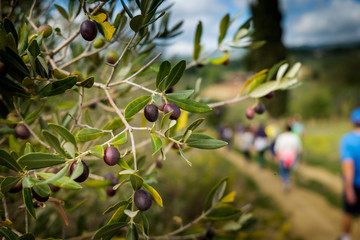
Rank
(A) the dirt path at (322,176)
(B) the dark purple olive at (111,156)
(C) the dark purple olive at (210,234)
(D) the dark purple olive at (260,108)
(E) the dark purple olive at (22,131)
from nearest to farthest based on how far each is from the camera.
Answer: (B) the dark purple olive at (111,156), (E) the dark purple olive at (22,131), (D) the dark purple olive at (260,108), (C) the dark purple olive at (210,234), (A) the dirt path at (322,176)

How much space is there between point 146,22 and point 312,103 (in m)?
27.9

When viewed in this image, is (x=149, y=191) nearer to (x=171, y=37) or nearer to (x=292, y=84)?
(x=292, y=84)

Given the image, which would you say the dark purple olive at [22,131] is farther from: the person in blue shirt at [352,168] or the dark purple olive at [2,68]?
the person in blue shirt at [352,168]

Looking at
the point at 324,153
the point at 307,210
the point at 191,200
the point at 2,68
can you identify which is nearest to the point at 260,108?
the point at 2,68

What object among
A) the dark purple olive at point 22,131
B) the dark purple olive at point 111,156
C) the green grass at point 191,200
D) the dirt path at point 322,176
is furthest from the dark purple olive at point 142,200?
the dirt path at point 322,176

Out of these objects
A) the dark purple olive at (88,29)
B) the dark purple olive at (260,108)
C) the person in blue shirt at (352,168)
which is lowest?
the person in blue shirt at (352,168)

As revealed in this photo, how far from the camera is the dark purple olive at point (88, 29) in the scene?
2.32ft

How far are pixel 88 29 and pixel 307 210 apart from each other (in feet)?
20.2

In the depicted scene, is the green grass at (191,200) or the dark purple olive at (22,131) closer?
the dark purple olive at (22,131)

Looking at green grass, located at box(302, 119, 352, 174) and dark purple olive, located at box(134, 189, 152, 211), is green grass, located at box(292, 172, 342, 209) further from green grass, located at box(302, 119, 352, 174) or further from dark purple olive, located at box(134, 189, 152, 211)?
dark purple olive, located at box(134, 189, 152, 211)

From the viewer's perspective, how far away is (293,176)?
8.38 metres

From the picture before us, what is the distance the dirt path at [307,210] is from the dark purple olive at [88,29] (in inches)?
188

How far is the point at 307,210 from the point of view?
5.68 m

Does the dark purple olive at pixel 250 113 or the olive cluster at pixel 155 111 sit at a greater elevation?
the olive cluster at pixel 155 111
